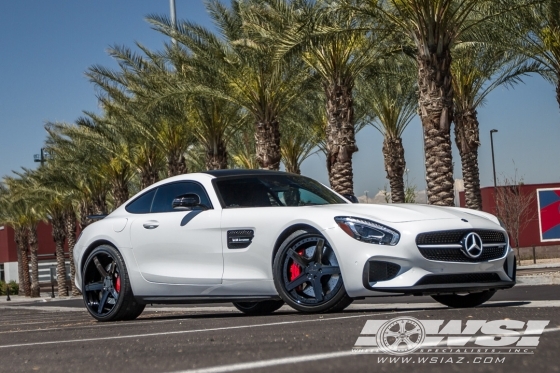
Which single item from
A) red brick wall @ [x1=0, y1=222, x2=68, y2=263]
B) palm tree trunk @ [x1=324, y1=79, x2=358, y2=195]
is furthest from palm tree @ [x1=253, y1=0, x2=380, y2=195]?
red brick wall @ [x1=0, y1=222, x2=68, y2=263]

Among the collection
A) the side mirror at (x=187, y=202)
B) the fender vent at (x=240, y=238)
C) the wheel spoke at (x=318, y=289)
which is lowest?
the wheel spoke at (x=318, y=289)

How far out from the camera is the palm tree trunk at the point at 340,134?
981 inches

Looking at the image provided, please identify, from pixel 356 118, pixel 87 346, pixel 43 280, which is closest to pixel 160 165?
pixel 356 118

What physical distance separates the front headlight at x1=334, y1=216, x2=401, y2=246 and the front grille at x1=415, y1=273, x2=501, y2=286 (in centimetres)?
38

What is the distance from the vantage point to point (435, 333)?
5465mm

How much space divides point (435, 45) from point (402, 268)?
1289 centimetres

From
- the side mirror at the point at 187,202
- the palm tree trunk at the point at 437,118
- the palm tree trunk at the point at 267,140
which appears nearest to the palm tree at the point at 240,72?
the palm tree trunk at the point at 267,140

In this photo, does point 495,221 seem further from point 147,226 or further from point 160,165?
point 160,165

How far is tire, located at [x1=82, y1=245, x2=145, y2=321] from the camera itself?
9.37 metres

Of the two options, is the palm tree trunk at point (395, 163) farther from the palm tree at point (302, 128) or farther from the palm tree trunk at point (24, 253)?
the palm tree trunk at point (24, 253)

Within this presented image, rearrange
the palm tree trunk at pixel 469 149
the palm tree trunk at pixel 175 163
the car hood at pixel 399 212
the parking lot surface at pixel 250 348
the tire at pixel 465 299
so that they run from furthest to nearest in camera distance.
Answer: the palm tree trunk at pixel 175 163, the palm tree trunk at pixel 469 149, the tire at pixel 465 299, the car hood at pixel 399 212, the parking lot surface at pixel 250 348
